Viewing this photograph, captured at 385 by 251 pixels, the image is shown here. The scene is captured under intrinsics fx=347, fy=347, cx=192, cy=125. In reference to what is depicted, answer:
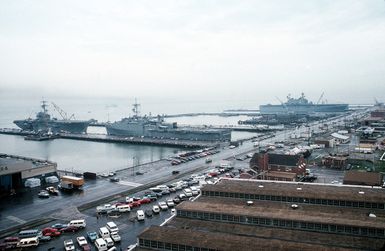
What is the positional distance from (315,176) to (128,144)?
41.2 metres

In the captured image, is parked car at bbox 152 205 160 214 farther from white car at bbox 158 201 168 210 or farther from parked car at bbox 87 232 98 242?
parked car at bbox 87 232 98 242

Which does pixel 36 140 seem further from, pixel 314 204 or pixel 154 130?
pixel 314 204

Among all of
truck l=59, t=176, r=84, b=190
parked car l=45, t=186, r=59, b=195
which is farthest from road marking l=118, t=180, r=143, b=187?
parked car l=45, t=186, r=59, b=195

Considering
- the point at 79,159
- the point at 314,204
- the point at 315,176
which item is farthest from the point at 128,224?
the point at 79,159

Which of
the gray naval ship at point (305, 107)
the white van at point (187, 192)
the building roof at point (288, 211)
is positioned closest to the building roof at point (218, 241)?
the building roof at point (288, 211)

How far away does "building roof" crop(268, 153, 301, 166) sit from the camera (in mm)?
28828

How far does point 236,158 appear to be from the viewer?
39781 millimetres

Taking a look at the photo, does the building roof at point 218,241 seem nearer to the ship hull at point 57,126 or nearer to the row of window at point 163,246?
the row of window at point 163,246

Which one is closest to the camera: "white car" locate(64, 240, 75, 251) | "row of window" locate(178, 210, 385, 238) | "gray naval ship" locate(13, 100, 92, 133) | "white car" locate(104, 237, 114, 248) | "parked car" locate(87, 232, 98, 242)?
"row of window" locate(178, 210, 385, 238)

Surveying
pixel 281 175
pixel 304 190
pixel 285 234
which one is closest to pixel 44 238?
pixel 285 234

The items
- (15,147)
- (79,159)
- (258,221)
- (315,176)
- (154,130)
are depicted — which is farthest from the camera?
(154,130)

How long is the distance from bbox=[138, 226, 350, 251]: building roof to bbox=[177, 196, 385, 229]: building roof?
2309 mm

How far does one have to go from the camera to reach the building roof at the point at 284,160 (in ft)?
94.6

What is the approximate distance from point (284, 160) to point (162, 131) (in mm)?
41040
